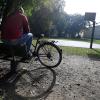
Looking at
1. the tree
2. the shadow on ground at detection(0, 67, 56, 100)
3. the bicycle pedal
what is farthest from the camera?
the tree

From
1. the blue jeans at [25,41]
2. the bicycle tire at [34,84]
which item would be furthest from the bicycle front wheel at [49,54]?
the blue jeans at [25,41]

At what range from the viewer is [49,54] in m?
8.85

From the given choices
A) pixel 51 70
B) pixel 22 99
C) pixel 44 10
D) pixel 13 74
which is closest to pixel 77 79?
pixel 51 70

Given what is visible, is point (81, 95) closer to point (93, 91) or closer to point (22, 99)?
point (93, 91)

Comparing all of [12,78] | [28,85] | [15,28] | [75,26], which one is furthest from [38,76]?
[75,26]

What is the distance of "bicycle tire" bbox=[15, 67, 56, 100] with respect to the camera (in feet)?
20.2

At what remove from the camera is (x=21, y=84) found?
6.86m

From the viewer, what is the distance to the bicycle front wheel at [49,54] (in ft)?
28.5

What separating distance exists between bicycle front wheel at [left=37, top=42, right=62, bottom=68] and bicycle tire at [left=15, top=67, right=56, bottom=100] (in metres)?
0.39

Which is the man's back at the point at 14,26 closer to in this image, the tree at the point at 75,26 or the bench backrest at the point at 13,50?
the bench backrest at the point at 13,50

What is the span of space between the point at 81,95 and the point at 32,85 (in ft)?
A: 3.97

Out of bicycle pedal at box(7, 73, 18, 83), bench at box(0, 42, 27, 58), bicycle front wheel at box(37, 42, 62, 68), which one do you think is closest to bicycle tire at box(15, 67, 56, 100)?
bicycle pedal at box(7, 73, 18, 83)

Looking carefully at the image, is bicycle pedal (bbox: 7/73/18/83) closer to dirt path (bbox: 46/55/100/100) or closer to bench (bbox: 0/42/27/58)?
bench (bbox: 0/42/27/58)

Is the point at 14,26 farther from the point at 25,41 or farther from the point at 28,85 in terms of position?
the point at 28,85
